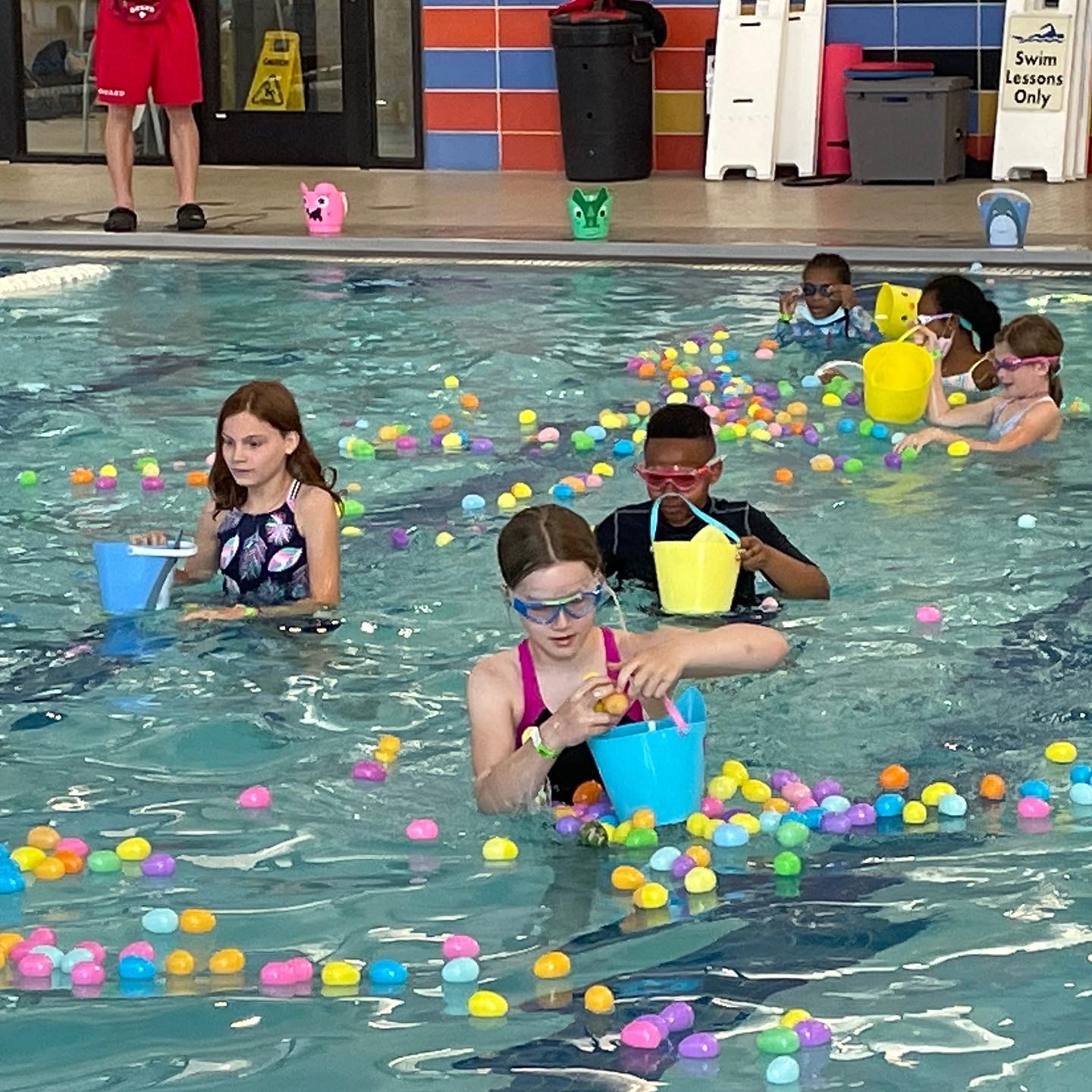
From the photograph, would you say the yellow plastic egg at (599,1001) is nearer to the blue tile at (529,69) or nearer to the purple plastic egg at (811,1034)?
the purple plastic egg at (811,1034)

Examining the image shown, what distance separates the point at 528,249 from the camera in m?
12.4

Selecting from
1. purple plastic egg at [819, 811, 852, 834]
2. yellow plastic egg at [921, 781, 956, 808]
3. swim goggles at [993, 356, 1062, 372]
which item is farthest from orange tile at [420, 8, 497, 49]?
purple plastic egg at [819, 811, 852, 834]

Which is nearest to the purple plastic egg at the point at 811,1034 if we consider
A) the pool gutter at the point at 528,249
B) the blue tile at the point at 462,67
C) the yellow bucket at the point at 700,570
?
the yellow bucket at the point at 700,570

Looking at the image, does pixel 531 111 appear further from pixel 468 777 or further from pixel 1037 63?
pixel 468 777

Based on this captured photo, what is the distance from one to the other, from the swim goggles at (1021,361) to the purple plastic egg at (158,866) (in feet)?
14.8

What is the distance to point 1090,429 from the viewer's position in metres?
8.30

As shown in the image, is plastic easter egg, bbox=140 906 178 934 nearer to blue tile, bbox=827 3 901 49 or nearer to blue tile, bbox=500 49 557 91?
blue tile, bbox=827 3 901 49

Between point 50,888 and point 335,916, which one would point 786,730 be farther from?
point 50,888

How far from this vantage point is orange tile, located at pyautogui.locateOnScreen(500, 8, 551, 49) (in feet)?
53.3

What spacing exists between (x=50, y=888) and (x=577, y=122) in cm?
1194

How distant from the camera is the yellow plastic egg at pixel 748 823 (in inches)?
178

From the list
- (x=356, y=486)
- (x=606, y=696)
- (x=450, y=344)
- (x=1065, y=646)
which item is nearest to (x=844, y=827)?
(x=606, y=696)

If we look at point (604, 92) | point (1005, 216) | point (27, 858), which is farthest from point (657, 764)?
point (604, 92)

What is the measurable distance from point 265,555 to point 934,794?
2.29 meters
